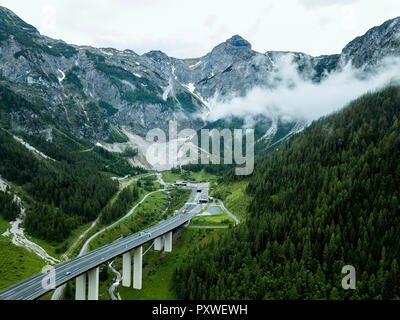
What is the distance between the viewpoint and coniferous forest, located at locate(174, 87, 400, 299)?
62.8 metres

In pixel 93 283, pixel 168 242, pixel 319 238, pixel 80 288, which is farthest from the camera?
pixel 168 242

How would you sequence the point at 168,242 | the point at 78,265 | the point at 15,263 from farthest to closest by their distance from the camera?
the point at 168,242 → the point at 15,263 → the point at 78,265

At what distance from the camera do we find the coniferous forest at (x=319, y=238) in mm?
62812

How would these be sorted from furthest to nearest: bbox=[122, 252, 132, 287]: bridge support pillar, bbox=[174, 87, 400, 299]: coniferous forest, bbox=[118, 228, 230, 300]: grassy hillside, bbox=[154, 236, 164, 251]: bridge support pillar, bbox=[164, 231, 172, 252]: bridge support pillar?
1. bbox=[164, 231, 172, 252]: bridge support pillar
2. bbox=[154, 236, 164, 251]: bridge support pillar
3. bbox=[122, 252, 132, 287]: bridge support pillar
4. bbox=[118, 228, 230, 300]: grassy hillside
5. bbox=[174, 87, 400, 299]: coniferous forest

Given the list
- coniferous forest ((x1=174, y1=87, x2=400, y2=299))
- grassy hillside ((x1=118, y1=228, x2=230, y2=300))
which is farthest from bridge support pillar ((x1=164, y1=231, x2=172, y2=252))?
coniferous forest ((x1=174, y1=87, x2=400, y2=299))

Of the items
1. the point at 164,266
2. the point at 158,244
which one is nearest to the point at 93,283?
the point at 164,266

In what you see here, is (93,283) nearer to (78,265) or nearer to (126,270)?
(78,265)

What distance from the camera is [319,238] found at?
73.8 metres

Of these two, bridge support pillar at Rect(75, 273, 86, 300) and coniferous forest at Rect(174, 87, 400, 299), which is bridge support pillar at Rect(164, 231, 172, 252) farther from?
bridge support pillar at Rect(75, 273, 86, 300)

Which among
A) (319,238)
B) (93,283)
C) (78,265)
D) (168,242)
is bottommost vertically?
(93,283)
